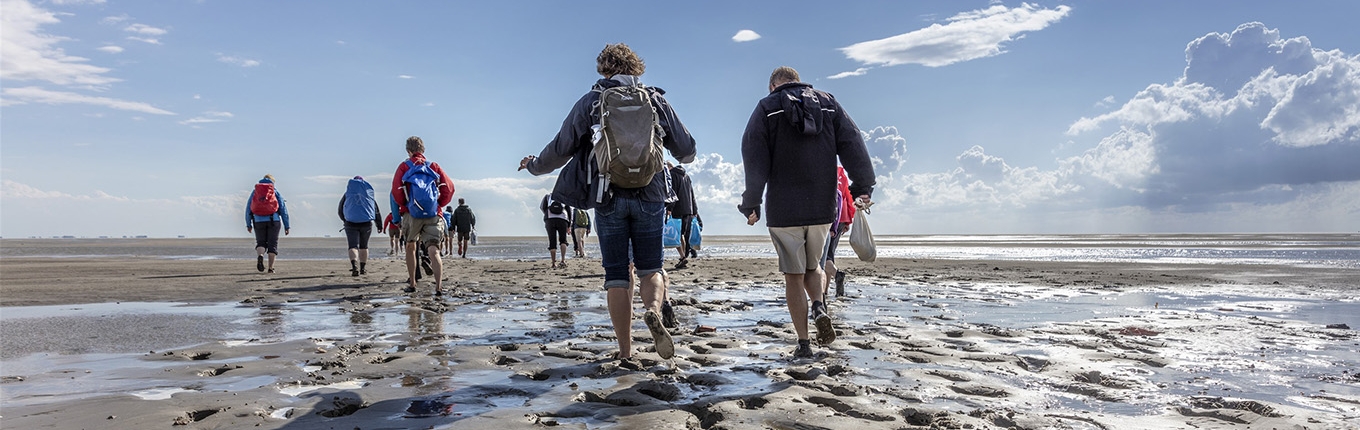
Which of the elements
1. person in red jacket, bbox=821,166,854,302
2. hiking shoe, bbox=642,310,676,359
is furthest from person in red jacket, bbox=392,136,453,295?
hiking shoe, bbox=642,310,676,359

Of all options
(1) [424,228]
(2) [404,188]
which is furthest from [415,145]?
(1) [424,228]

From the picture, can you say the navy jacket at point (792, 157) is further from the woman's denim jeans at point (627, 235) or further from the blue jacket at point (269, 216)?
the blue jacket at point (269, 216)

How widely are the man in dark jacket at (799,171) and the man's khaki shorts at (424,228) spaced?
5406 mm

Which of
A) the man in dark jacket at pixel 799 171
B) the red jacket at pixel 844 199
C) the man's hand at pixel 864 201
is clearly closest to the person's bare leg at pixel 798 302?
the man in dark jacket at pixel 799 171

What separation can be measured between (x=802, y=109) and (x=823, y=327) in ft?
4.71

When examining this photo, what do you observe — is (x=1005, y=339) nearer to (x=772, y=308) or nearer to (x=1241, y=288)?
Result: (x=772, y=308)

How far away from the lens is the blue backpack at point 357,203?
40.9 ft

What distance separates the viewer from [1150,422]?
3322 mm

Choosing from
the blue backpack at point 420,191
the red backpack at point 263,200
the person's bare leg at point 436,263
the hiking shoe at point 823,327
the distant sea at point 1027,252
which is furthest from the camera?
the distant sea at point 1027,252

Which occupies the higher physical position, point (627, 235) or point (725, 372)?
point (627, 235)

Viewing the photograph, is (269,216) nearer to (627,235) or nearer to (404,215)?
(404,215)

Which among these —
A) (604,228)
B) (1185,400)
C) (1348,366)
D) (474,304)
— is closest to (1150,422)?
(1185,400)

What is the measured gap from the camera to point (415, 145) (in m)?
9.09

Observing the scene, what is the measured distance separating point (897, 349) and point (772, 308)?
295cm
